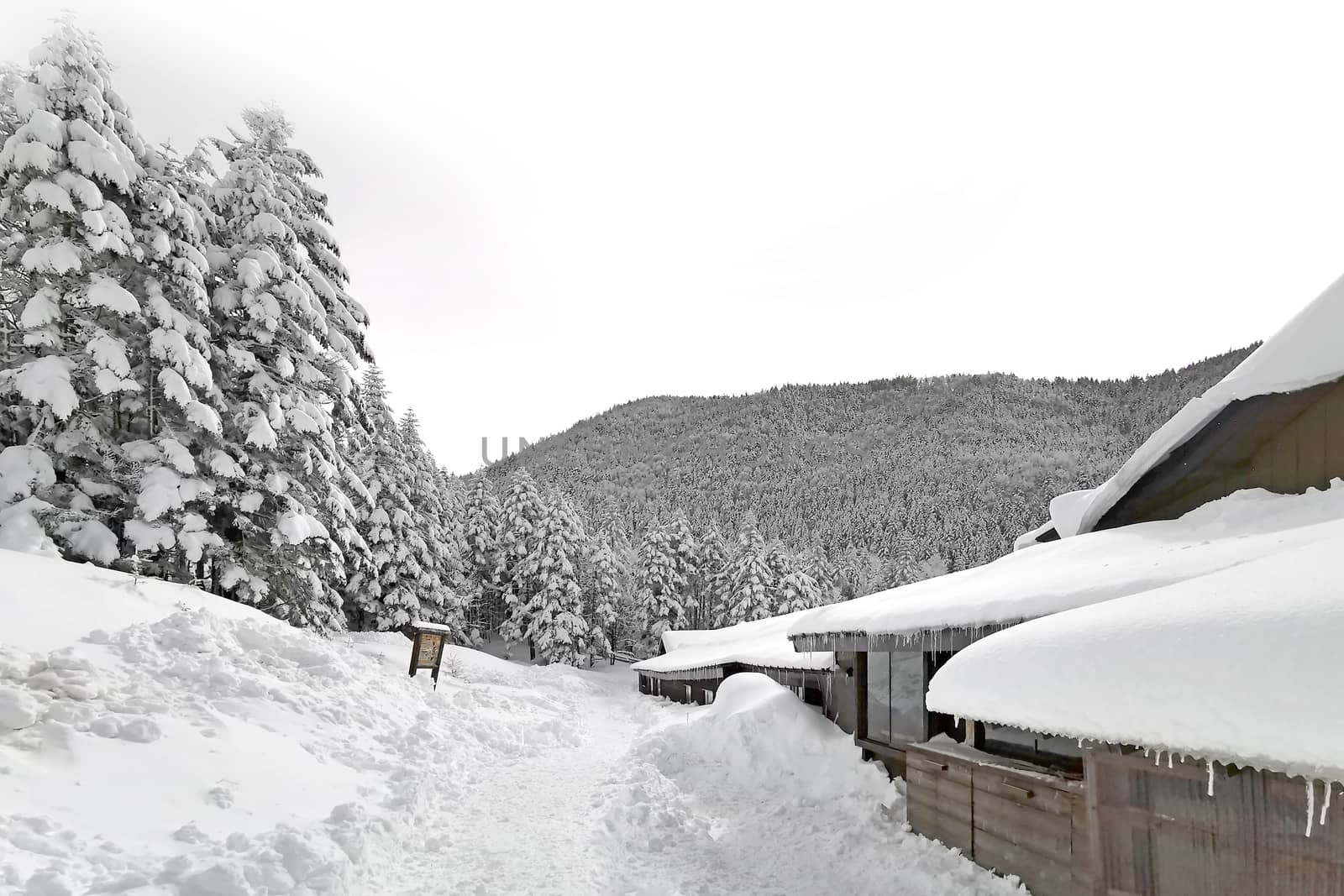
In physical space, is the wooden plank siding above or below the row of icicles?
below

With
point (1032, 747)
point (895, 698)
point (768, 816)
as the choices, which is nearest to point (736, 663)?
point (895, 698)

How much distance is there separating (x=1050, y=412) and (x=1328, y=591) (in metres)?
195

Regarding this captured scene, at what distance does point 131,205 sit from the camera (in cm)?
1378

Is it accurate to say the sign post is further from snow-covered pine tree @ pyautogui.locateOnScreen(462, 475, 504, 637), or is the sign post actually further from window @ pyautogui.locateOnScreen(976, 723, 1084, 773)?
snow-covered pine tree @ pyautogui.locateOnScreen(462, 475, 504, 637)

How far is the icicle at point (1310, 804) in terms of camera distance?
334cm

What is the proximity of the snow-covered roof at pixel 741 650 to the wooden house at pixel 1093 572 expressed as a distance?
441 cm

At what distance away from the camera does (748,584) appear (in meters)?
44.6

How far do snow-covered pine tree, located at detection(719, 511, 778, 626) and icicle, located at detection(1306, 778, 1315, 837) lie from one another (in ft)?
132

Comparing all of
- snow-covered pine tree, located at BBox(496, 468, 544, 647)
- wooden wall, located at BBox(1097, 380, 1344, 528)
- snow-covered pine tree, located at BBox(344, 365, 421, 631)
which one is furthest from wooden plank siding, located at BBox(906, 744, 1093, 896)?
snow-covered pine tree, located at BBox(496, 468, 544, 647)

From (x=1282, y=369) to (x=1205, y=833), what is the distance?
548 cm

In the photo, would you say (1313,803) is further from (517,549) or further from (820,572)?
(820,572)

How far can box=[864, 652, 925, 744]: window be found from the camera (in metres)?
9.45

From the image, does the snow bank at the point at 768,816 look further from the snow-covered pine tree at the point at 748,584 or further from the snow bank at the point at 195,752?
the snow-covered pine tree at the point at 748,584

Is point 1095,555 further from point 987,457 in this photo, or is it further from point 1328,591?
point 987,457
